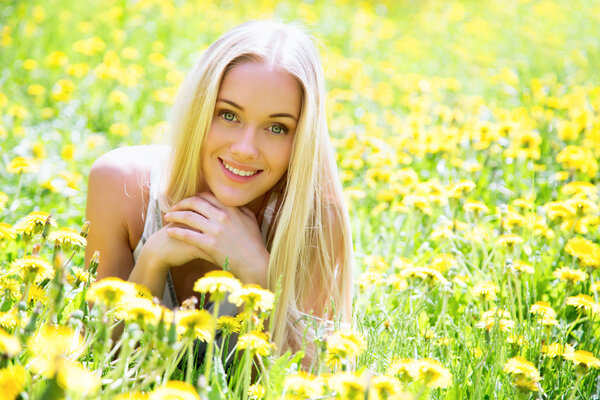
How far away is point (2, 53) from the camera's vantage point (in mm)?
4352

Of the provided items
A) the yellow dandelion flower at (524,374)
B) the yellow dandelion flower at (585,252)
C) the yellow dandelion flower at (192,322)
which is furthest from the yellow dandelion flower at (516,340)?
the yellow dandelion flower at (192,322)

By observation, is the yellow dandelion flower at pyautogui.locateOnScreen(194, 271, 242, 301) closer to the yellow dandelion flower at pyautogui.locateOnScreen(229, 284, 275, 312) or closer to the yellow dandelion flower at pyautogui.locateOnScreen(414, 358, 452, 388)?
the yellow dandelion flower at pyautogui.locateOnScreen(229, 284, 275, 312)

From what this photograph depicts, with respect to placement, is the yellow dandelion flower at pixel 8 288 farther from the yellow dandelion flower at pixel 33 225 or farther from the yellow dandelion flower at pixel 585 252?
the yellow dandelion flower at pixel 585 252

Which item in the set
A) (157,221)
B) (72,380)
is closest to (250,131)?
(157,221)

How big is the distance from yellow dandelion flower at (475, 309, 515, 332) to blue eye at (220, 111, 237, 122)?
2.92 ft

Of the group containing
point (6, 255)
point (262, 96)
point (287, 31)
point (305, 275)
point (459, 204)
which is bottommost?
point (6, 255)

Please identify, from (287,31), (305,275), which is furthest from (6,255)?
(287,31)

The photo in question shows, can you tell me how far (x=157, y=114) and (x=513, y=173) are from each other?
85.4 inches

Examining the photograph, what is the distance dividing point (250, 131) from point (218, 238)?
31 centimetres

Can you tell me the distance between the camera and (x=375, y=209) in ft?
9.55

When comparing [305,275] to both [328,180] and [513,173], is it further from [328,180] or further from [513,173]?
[513,173]

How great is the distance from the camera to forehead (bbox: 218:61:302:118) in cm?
181

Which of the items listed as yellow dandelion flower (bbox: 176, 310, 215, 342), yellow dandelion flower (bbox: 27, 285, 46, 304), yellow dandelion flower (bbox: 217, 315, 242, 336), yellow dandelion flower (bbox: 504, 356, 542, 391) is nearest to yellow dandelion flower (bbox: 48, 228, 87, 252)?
yellow dandelion flower (bbox: 27, 285, 46, 304)

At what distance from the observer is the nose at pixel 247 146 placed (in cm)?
179
